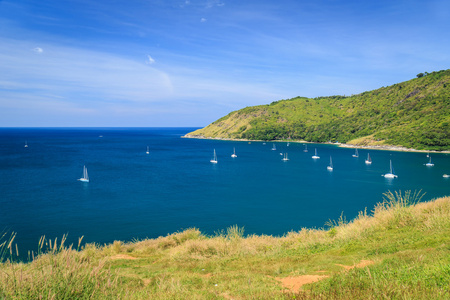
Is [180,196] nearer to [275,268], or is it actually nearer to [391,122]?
[275,268]

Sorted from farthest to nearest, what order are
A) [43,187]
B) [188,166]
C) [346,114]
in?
[346,114]
[188,166]
[43,187]

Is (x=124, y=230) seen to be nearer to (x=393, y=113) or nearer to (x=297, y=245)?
(x=297, y=245)

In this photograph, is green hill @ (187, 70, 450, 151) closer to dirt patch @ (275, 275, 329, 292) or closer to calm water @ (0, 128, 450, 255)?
calm water @ (0, 128, 450, 255)

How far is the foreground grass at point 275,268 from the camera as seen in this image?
15.2 feet

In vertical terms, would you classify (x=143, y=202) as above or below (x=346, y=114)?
below

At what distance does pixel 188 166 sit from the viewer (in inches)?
3100

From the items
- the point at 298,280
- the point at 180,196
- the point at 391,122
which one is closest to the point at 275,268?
the point at 298,280

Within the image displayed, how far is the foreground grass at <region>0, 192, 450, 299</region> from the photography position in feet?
15.2

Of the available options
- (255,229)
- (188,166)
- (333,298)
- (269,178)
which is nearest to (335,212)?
(255,229)

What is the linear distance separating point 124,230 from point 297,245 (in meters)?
23.9

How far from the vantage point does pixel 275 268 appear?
28.3 ft

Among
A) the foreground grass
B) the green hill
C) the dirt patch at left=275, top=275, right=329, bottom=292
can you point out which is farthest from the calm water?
the green hill

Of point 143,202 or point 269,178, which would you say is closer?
point 143,202

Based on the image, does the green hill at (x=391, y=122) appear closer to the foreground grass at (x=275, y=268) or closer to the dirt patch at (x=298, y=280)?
the foreground grass at (x=275, y=268)
